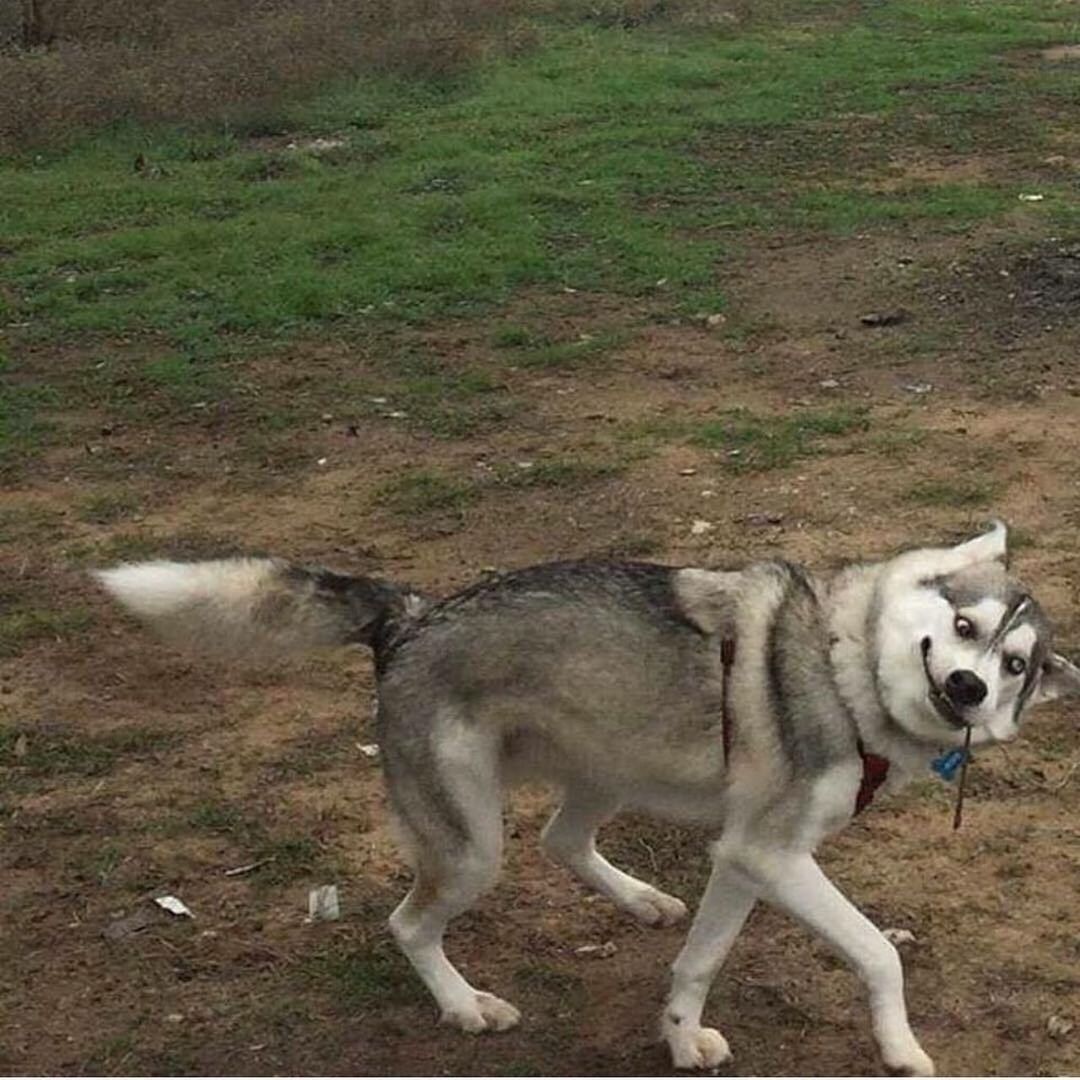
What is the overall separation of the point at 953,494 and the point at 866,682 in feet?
12.1

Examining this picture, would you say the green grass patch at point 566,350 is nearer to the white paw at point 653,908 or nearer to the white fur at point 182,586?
the white paw at point 653,908

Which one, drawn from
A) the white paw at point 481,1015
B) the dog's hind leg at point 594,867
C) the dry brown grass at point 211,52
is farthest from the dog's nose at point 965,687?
the dry brown grass at point 211,52

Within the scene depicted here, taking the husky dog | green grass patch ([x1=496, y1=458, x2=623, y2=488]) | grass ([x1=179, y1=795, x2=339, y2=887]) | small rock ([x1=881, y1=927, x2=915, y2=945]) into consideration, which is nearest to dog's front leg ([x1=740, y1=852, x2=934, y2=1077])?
the husky dog

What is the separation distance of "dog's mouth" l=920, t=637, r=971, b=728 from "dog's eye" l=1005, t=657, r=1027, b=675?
0.15m

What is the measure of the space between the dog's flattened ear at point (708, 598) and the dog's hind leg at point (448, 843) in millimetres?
567

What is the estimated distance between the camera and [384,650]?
4059mm

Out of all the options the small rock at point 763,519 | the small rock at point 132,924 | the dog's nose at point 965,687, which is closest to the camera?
the dog's nose at point 965,687

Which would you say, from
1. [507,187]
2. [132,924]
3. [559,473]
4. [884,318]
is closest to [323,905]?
[132,924]

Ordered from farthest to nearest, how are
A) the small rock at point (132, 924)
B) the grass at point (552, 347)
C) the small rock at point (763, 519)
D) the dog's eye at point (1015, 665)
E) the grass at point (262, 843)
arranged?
the grass at point (552, 347) < the small rock at point (763, 519) < the grass at point (262, 843) < the small rock at point (132, 924) < the dog's eye at point (1015, 665)

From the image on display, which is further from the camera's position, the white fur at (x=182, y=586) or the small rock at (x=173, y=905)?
the small rock at (x=173, y=905)

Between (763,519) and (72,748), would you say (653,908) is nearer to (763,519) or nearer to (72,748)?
(72,748)

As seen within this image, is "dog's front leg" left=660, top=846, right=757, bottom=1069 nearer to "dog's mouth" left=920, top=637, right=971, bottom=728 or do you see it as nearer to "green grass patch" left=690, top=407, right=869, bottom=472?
"dog's mouth" left=920, top=637, right=971, bottom=728

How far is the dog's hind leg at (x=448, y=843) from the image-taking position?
390 centimetres

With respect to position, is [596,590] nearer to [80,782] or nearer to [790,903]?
[790,903]
